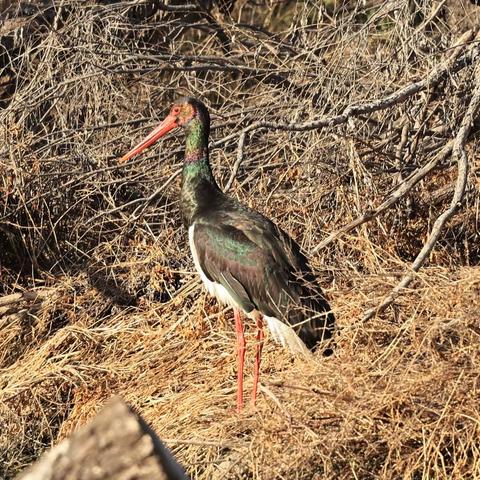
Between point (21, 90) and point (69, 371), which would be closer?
point (69, 371)

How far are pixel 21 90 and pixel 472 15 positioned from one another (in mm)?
2865

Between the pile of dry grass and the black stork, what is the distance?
0.59 ft

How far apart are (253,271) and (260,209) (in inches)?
42.3

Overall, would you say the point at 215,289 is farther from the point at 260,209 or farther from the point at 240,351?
the point at 260,209

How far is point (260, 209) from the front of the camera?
7480mm

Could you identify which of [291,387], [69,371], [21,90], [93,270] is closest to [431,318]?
[291,387]

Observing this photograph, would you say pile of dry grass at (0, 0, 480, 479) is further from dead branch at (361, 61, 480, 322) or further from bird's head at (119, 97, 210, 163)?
bird's head at (119, 97, 210, 163)

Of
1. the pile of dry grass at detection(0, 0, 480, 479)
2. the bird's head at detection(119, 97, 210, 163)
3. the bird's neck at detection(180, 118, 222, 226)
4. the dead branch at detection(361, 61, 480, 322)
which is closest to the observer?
the pile of dry grass at detection(0, 0, 480, 479)

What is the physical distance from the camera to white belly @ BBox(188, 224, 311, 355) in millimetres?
6227

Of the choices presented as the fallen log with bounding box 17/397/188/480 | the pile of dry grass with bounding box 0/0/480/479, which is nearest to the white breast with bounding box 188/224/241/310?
the pile of dry grass with bounding box 0/0/480/479

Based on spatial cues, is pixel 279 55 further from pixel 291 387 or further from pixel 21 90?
pixel 291 387

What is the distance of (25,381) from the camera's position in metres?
7.09

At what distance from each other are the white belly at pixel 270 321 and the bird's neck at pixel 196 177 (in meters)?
0.13

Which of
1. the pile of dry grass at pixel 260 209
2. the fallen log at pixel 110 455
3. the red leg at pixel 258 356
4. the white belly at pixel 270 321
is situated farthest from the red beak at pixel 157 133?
the fallen log at pixel 110 455
